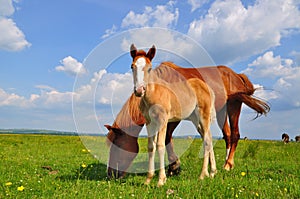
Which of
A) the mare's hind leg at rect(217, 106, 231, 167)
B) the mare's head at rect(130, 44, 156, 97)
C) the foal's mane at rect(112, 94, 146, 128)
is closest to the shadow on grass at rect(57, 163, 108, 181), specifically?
the foal's mane at rect(112, 94, 146, 128)

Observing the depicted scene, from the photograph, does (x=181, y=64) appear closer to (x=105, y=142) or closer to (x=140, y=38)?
(x=140, y=38)

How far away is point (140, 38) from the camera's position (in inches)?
314

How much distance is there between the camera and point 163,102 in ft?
21.7

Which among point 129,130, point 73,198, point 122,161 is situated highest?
point 129,130

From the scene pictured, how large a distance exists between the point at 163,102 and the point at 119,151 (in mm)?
1717

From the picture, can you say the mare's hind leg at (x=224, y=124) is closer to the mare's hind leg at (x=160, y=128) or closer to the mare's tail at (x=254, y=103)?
the mare's tail at (x=254, y=103)

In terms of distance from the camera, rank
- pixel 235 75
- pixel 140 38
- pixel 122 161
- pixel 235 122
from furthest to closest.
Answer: pixel 235 75 < pixel 235 122 < pixel 140 38 < pixel 122 161

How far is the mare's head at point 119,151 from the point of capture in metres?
7.26

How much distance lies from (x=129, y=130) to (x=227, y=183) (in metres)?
2.68

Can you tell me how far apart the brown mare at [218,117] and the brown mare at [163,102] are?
73cm

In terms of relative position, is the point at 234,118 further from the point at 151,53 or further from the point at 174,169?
the point at 151,53

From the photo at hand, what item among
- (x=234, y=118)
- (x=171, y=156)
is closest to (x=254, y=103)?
(x=234, y=118)

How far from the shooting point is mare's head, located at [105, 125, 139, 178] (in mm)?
7257

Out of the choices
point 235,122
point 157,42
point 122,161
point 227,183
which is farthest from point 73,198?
point 235,122
